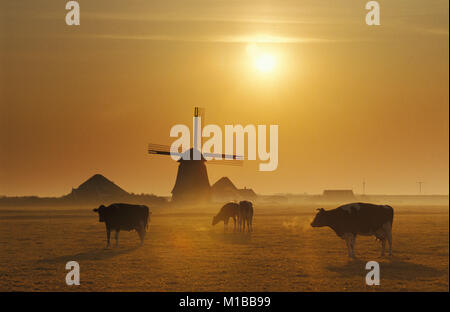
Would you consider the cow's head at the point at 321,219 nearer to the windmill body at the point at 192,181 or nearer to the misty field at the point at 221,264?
the misty field at the point at 221,264

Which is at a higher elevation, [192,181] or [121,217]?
[192,181]

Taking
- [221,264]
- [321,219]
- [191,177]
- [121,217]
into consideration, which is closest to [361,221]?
[321,219]

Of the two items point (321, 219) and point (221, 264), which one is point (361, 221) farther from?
point (221, 264)

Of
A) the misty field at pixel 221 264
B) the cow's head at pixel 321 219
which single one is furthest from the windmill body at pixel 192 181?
the cow's head at pixel 321 219

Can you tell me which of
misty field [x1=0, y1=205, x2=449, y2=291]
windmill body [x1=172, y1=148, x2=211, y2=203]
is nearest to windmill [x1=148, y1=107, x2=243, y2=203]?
windmill body [x1=172, y1=148, x2=211, y2=203]

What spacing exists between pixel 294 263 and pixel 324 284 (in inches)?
111

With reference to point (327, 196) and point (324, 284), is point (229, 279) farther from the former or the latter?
point (327, 196)

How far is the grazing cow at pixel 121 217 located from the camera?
56.4 ft

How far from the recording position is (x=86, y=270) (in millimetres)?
12727

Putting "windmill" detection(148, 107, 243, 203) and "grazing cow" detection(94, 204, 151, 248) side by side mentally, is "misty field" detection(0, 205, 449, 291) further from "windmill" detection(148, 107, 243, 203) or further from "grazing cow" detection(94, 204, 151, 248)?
"windmill" detection(148, 107, 243, 203)

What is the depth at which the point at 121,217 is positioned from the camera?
1731 cm

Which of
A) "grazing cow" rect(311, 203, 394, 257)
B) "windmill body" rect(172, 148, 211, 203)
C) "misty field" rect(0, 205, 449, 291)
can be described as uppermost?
"windmill body" rect(172, 148, 211, 203)

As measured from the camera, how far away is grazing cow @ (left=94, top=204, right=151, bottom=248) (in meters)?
17.2

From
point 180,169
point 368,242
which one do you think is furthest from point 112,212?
point 180,169
